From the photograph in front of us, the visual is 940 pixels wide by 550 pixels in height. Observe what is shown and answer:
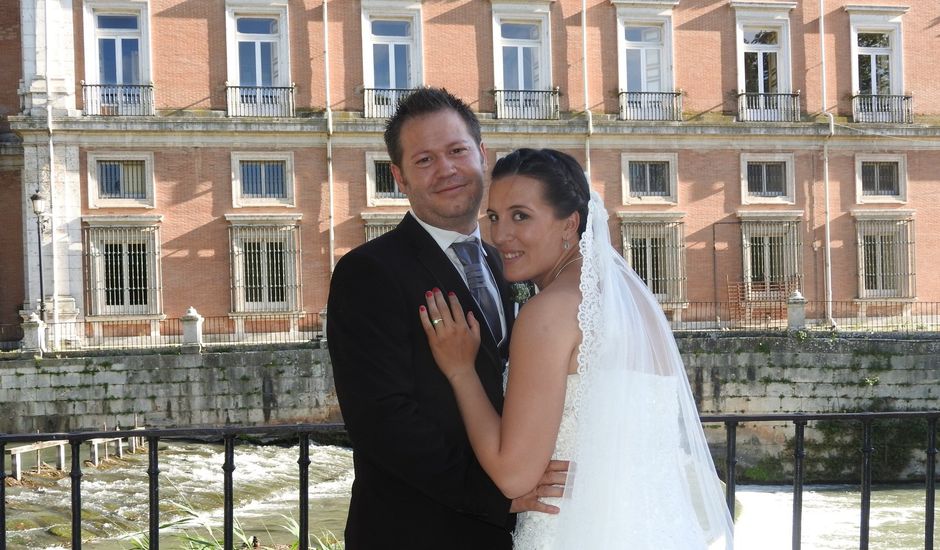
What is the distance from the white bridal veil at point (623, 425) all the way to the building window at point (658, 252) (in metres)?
21.6

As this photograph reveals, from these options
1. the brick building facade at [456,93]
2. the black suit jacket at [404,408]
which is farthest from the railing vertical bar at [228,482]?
the brick building facade at [456,93]

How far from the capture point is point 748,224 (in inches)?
984

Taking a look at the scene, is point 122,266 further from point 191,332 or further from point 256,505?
point 256,505

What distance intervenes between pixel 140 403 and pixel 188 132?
23.0ft

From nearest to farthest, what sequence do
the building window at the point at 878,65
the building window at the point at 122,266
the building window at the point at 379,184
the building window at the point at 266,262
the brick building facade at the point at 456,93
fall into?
the building window at the point at 122,266 < the brick building facade at the point at 456,93 < the building window at the point at 266,262 < the building window at the point at 379,184 < the building window at the point at 878,65

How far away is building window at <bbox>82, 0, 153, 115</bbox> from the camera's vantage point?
22219mm

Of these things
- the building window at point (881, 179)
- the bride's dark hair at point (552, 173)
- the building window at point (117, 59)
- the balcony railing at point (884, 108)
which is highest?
the building window at point (117, 59)

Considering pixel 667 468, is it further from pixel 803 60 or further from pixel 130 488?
pixel 803 60

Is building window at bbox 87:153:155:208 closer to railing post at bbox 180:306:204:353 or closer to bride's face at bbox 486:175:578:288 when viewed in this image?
railing post at bbox 180:306:204:353

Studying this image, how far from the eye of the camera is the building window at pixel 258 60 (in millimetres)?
22969

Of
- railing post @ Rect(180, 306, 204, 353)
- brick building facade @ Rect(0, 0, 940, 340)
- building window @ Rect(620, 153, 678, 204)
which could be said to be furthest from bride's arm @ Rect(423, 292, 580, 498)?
building window @ Rect(620, 153, 678, 204)

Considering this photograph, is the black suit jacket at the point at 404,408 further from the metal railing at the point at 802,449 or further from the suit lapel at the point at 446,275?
the metal railing at the point at 802,449

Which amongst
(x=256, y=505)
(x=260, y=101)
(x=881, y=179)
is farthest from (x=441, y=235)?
(x=881, y=179)

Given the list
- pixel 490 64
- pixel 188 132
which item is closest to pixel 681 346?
pixel 490 64
